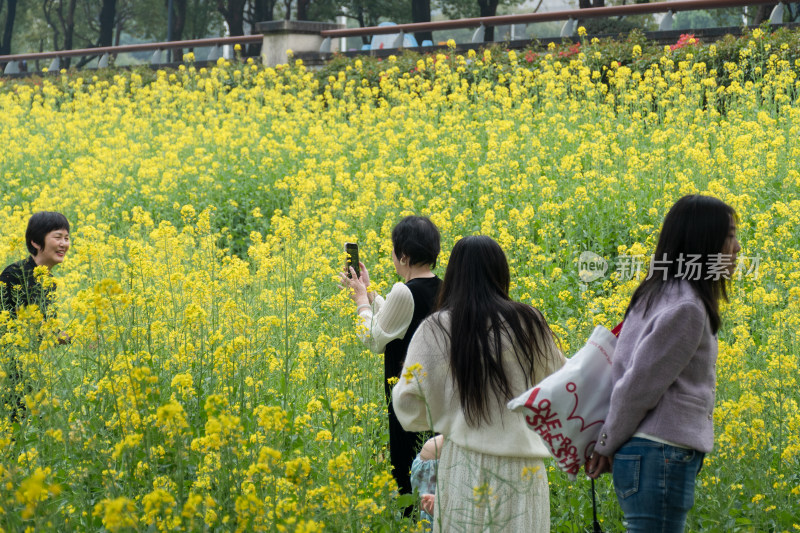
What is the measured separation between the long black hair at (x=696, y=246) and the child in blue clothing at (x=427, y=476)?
39.2 inches

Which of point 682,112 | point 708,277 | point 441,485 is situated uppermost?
point 682,112

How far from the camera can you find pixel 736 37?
14.3 metres

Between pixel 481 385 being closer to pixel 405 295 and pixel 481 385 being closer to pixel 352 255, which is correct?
pixel 405 295

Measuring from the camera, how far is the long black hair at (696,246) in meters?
2.96

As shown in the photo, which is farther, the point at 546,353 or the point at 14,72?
the point at 14,72

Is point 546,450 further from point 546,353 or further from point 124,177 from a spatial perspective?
point 124,177

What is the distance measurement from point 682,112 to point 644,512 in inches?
381

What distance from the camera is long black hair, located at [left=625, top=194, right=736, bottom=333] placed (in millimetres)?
2963

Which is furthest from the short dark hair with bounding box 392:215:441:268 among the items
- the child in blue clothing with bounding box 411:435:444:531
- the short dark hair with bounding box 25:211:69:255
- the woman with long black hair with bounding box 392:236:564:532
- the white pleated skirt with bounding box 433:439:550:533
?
the short dark hair with bounding box 25:211:69:255

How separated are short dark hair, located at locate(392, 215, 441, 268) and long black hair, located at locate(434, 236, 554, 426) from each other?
608 mm

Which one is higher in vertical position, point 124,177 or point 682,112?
point 682,112

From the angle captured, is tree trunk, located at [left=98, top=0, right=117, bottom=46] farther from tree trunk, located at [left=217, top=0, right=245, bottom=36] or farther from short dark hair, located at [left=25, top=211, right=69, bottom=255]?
short dark hair, located at [left=25, top=211, right=69, bottom=255]

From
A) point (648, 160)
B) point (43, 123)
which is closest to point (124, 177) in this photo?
point (43, 123)

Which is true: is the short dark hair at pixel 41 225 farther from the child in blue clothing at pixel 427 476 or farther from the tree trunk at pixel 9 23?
the tree trunk at pixel 9 23
